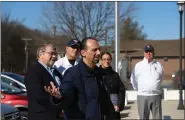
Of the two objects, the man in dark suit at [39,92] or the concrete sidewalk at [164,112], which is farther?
the concrete sidewalk at [164,112]

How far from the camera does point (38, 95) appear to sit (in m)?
4.49

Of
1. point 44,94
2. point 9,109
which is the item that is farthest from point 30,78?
point 9,109

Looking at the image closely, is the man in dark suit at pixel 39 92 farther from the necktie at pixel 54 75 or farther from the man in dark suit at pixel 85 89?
the man in dark suit at pixel 85 89

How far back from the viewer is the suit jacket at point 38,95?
4501 millimetres

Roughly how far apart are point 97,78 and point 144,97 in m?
3.96

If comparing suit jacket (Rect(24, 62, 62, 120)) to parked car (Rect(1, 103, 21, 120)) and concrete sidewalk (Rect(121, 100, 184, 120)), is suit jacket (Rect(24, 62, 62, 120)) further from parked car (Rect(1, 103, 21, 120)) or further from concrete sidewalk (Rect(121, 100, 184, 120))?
concrete sidewalk (Rect(121, 100, 184, 120))

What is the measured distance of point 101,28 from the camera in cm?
1576

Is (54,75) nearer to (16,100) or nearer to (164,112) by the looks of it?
(16,100)

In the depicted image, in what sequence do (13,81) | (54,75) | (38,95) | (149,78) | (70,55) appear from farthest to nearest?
1. (13,81)
2. (149,78)
3. (70,55)
4. (54,75)
5. (38,95)

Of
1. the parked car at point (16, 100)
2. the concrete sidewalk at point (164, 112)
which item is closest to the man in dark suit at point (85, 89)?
the parked car at point (16, 100)

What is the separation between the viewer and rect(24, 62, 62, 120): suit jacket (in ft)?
14.8

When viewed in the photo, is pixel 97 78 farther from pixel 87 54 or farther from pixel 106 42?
pixel 106 42

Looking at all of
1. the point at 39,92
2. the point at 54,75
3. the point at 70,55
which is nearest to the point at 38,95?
the point at 39,92

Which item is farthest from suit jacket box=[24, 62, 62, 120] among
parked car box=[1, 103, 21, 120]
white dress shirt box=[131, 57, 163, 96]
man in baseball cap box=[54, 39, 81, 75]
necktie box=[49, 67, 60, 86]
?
white dress shirt box=[131, 57, 163, 96]
